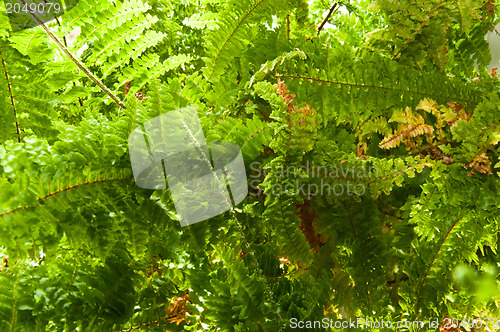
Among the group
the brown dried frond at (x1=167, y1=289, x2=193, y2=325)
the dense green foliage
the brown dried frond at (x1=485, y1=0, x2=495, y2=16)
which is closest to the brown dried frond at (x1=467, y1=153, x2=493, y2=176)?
the dense green foliage

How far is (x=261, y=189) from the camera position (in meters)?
0.56

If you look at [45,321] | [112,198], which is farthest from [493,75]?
[45,321]

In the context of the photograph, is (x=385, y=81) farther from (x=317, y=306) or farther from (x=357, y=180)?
(x=317, y=306)

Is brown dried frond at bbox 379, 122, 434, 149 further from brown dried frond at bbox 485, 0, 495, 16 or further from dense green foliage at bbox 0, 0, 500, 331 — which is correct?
brown dried frond at bbox 485, 0, 495, 16

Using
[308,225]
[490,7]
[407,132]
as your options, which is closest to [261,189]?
[308,225]

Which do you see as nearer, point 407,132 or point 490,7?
point 407,132

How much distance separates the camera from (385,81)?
0.63m

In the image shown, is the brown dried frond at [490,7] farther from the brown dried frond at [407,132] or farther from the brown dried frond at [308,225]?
the brown dried frond at [308,225]

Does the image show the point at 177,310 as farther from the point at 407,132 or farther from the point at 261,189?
the point at 407,132

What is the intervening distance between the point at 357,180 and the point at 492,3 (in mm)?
569

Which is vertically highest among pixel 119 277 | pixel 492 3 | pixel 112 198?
pixel 492 3

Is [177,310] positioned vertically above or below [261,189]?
below

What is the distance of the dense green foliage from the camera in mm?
446

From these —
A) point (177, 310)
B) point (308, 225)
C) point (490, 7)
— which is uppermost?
point (490, 7)
